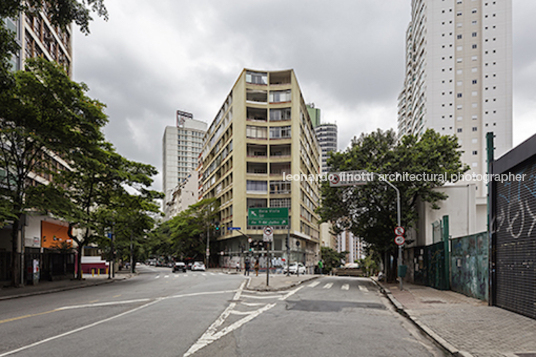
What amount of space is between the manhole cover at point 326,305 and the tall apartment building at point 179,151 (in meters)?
145

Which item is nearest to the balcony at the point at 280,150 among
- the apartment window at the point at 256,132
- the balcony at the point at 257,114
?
the apartment window at the point at 256,132

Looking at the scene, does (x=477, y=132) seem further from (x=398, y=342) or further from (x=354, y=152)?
(x=398, y=342)

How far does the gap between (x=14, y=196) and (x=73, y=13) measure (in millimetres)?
14146

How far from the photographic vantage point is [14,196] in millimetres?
21844

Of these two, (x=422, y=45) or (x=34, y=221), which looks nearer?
(x=34, y=221)

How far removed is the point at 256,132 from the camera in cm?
6131

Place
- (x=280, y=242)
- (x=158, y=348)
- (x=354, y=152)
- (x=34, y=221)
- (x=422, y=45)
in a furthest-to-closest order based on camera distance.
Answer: (x=422, y=45)
(x=280, y=242)
(x=34, y=221)
(x=354, y=152)
(x=158, y=348)

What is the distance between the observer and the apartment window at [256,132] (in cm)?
6107

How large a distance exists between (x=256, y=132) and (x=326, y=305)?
48766 millimetres

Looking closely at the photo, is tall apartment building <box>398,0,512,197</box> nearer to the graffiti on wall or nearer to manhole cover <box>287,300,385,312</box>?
the graffiti on wall

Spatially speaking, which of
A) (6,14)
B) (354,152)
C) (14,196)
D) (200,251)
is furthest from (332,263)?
(6,14)

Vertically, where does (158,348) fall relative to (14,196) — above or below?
below

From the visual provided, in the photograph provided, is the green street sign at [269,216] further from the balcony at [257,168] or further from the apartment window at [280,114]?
the apartment window at [280,114]

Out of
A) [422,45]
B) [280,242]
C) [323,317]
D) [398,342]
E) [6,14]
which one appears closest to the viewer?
[398,342]
